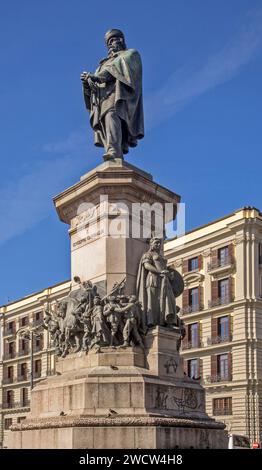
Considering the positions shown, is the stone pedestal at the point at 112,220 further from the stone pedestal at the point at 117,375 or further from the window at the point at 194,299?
the window at the point at 194,299

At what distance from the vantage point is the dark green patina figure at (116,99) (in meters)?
15.2

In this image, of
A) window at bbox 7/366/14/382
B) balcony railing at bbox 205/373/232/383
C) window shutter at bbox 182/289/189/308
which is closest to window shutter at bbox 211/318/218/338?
balcony railing at bbox 205/373/232/383

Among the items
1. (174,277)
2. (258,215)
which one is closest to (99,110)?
(174,277)

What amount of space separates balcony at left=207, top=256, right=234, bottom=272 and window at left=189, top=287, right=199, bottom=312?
2567 millimetres

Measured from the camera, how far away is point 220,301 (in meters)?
55.4

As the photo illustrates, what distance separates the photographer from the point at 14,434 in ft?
43.2

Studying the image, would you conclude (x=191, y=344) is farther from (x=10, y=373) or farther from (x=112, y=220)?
(x=112, y=220)

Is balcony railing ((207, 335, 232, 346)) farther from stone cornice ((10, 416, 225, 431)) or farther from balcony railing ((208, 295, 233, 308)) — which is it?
stone cornice ((10, 416, 225, 431))

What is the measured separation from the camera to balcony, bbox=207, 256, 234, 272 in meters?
54.7

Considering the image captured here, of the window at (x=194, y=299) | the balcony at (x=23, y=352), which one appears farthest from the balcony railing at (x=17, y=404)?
the window at (x=194, y=299)

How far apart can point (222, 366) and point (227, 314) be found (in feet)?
13.4

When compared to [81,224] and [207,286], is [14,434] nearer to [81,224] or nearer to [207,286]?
[81,224]

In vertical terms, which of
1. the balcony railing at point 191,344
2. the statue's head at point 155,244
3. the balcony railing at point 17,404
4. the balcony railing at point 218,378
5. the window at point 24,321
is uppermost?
the window at point 24,321
